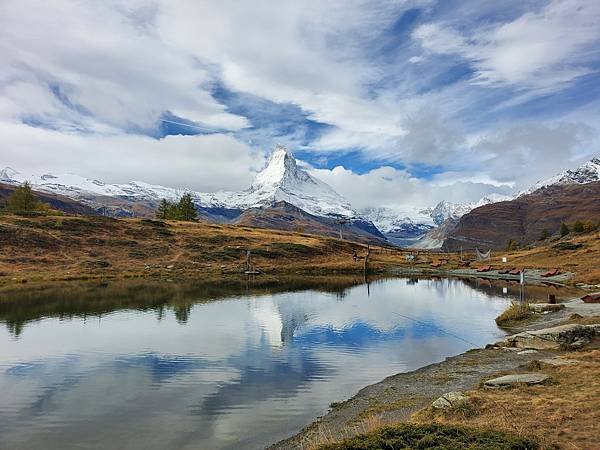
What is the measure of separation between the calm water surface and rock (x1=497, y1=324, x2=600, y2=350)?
6702 mm

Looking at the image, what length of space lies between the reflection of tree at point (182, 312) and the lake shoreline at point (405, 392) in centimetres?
3223

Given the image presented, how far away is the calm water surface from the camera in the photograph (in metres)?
23.8

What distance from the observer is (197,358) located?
38250 millimetres

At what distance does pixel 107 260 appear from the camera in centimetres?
12306

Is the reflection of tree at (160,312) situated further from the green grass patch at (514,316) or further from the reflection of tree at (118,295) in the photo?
the green grass patch at (514,316)

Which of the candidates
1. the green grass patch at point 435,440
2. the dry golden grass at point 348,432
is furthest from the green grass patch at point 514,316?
the green grass patch at point 435,440

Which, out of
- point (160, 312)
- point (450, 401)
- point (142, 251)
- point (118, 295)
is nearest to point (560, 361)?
point (450, 401)

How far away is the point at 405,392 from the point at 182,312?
41.8 meters

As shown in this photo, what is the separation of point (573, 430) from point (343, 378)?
17.4 metres

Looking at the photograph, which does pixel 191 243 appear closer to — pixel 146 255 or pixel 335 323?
pixel 146 255

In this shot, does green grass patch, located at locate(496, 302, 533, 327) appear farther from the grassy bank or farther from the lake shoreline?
the grassy bank

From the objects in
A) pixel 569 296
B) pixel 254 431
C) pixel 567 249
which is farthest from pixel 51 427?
pixel 567 249

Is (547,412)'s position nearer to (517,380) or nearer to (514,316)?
(517,380)

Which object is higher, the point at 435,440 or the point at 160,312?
the point at 160,312
